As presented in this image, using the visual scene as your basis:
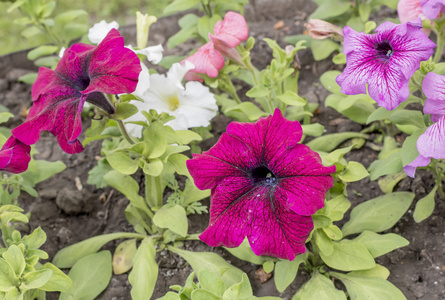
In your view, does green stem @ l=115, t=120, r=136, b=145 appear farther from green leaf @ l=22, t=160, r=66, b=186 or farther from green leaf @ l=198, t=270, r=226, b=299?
Answer: green leaf @ l=198, t=270, r=226, b=299

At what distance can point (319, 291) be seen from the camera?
1888 mm

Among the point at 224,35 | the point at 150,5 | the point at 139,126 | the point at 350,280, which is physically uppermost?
the point at 224,35

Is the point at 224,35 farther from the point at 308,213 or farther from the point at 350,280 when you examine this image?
the point at 350,280

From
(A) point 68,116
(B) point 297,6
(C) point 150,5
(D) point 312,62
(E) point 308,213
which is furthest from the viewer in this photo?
(C) point 150,5

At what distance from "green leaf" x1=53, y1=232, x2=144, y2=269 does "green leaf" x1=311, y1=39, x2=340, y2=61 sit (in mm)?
1342

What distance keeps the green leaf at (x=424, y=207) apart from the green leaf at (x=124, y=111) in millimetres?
1140

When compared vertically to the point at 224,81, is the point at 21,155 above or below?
above

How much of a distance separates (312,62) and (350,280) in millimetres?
1449

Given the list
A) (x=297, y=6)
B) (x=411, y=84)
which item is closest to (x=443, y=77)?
(x=411, y=84)

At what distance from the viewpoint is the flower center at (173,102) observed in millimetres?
2270

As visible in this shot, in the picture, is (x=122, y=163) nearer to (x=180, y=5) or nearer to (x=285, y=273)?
(x=285, y=273)

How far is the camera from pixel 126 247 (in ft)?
7.32

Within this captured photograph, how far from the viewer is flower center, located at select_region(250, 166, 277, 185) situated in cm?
173

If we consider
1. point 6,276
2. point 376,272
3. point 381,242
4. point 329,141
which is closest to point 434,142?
point 381,242
